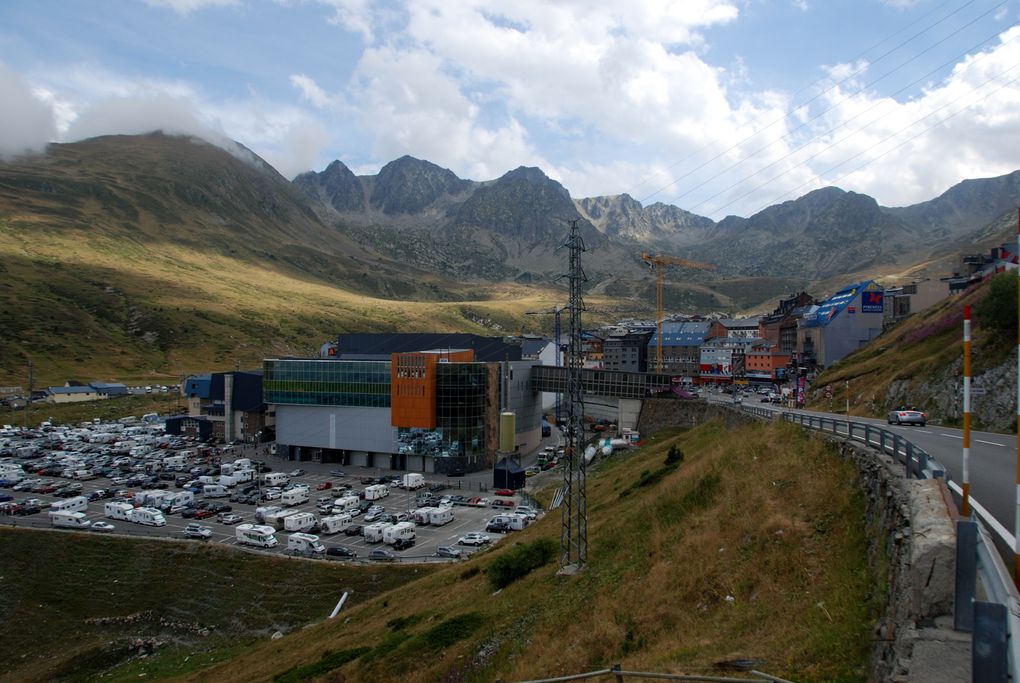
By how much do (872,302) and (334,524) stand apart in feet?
316

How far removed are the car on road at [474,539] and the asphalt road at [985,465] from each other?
29336 millimetres

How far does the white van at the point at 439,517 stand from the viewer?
171ft

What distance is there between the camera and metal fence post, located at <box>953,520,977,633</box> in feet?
24.5

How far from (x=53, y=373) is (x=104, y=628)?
116636 mm

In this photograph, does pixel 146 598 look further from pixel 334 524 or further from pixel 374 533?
pixel 374 533

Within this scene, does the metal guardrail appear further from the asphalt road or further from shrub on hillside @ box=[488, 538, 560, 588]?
shrub on hillside @ box=[488, 538, 560, 588]

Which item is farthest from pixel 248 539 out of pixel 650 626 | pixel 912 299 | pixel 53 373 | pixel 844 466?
pixel 53 373

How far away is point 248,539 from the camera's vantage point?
156 feet

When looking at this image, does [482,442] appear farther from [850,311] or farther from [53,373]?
[53,373]

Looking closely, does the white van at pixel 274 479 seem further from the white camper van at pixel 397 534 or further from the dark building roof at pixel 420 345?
the white camper van at pixel 397 534

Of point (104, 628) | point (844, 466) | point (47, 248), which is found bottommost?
point (104, 628)

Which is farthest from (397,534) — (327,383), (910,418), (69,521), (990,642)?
(990,642)

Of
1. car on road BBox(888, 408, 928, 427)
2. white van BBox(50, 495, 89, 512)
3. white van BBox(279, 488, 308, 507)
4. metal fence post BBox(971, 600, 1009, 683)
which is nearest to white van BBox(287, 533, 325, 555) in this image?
white van BBox(279, 488, 308, 507)

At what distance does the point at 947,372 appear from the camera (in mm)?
42594
